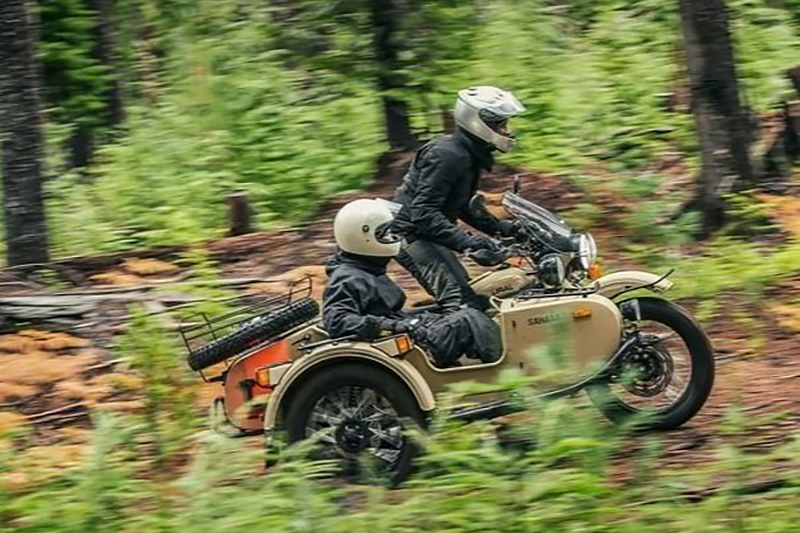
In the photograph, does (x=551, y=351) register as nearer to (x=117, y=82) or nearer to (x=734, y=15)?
(x=734, y=15)

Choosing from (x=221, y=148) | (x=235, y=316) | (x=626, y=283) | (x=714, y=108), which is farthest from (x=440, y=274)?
(x=221, y=148)

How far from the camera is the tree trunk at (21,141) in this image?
1166cm

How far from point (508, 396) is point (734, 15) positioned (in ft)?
35.8

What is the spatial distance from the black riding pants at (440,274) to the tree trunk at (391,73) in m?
5.88

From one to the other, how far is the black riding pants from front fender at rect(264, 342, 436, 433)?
33.1 inches

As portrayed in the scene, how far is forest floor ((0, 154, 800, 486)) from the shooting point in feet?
25.1

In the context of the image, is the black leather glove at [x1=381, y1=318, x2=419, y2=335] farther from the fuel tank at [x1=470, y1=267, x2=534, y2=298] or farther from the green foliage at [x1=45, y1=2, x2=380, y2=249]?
the green foliage at [x1=45, y1=2, x2=380, y2=249]

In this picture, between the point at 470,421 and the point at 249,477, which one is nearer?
the point at 249,477

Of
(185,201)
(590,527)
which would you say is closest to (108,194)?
(185,201)

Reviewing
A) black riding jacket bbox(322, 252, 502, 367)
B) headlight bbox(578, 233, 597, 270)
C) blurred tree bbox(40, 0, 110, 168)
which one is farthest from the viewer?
blurred tree bbox(40, 0, 110, 168)

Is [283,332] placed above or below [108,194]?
above

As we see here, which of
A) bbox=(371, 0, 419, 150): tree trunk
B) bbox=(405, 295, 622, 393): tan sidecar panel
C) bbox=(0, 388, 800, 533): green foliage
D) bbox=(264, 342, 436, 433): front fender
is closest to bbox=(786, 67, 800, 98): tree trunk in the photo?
bbox=(371, 0, 419, 150): tree trunk

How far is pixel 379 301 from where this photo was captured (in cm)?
720

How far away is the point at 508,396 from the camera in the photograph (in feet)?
23.0
